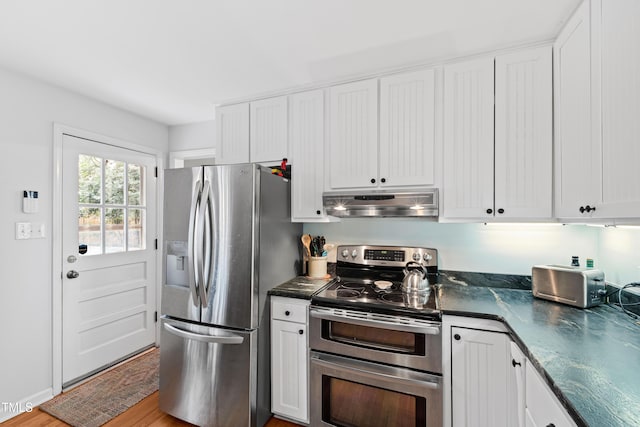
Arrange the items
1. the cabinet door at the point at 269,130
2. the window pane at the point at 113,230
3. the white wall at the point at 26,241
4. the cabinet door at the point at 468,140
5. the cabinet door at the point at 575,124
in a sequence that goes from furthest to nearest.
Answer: the window pane at the point at 113,230
the cabinet door at the point at 269,130
the white wall at the point at 26,241
the cabinet door at the point at 468,140
the cabinet door at the point at 575,124

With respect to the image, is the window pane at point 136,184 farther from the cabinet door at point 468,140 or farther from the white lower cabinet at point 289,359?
the cabinet door at point 468,140

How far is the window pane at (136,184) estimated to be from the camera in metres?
2.82

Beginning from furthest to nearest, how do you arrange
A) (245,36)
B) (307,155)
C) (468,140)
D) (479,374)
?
(307,155) → (468,140) → (245,36) → (479,374)

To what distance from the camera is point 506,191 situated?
5.55 ft

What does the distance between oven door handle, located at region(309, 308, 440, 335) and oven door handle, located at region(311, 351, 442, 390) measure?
8.9 inches

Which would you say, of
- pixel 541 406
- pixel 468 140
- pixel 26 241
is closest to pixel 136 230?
pixel 26 241

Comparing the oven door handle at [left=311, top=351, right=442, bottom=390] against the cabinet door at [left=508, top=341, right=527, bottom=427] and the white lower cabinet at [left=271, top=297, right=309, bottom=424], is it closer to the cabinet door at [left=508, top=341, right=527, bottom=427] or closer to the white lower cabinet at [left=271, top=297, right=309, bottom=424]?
the white lower cabinet at [left=271, top=297, right=309, bottom=424]

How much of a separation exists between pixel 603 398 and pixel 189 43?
91.1 inches

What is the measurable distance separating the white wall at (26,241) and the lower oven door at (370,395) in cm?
206

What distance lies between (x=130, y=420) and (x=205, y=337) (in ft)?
2.84

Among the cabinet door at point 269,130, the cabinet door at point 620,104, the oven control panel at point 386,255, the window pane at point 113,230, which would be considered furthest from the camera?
the window pane at point 113,230

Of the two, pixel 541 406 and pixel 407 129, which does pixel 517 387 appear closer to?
pixel 541 406

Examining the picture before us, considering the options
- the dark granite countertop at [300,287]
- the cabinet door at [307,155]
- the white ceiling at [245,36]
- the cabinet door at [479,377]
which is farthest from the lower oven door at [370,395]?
the white ceiling at [245,36]

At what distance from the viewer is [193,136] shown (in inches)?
121
